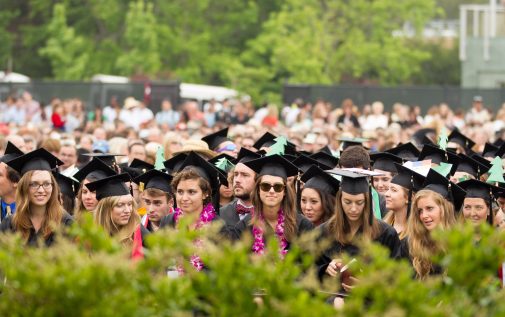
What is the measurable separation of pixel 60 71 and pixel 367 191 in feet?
152

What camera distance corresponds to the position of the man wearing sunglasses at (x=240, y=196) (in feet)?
36.2

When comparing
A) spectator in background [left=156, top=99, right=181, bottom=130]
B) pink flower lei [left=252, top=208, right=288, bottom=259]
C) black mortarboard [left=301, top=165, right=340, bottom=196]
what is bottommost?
pink flower lei [left=252, top=208, right=288, bottom=259]

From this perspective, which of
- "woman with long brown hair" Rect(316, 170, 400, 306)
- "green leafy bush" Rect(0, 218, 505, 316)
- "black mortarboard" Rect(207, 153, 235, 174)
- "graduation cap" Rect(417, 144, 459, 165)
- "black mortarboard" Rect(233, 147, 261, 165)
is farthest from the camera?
"graduation cap" Rect(417, 144, 459, 165)

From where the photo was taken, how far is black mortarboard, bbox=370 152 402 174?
13.3 meters

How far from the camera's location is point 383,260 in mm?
5195

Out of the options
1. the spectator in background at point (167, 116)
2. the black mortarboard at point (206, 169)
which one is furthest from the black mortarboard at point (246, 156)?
the spectator in background at point (167, 116)

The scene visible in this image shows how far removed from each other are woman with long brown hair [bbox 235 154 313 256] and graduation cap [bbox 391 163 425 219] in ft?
4.33

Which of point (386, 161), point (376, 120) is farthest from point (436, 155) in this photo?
point (376, 120)

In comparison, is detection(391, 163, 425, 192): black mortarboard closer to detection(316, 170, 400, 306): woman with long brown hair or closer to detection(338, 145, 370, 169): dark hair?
detection(338, 145, 370, 169): dark hair

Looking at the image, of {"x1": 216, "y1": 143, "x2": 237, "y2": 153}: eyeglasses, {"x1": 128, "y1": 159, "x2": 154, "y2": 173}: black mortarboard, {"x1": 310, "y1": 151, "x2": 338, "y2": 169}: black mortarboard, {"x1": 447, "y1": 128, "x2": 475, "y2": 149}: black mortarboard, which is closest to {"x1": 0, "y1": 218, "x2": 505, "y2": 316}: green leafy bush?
{"x1": 310, "y1": 151, "x2": 338, "y2": 169}: black mortarboard

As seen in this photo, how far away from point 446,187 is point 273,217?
1.48 meters

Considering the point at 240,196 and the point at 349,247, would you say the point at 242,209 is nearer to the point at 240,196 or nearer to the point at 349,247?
the point at 240,196

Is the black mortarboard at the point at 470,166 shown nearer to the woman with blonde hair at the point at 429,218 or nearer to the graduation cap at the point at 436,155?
the graduation cap at the point at 436,155

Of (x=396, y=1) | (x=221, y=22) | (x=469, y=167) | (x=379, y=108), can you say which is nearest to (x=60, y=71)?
(x=221, y=22)
